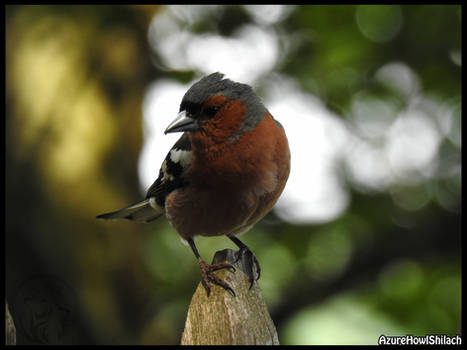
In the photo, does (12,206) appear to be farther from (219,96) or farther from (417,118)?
(417,118)

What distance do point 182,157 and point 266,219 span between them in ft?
10.2

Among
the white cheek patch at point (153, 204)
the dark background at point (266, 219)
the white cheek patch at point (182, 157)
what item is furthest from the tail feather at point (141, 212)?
the dark background at point (266, 219)

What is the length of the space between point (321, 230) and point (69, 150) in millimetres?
3020

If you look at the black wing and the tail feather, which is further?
Answer: the tail feather

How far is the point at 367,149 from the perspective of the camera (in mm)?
6328

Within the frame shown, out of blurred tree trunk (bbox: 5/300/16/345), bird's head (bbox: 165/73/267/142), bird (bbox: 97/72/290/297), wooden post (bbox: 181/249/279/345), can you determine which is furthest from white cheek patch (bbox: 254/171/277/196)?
blurred tree trunk (bbox: 5/300/16/345)

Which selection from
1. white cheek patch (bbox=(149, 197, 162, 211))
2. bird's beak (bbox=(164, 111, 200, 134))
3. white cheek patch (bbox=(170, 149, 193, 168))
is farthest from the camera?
white cheek patch (bbox=(149, 197, 162, 211))

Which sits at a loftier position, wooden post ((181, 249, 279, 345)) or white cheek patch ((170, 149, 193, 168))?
white cheek patch ((170, 149, 193, 168))

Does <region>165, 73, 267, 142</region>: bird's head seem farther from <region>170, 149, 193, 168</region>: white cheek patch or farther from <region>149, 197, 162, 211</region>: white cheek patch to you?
<region>149, 197, 162, 211</region>: white cheek patch

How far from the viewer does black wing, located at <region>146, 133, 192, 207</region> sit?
318 centimetres

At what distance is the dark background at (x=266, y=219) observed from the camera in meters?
5.50

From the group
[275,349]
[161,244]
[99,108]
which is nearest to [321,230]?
[161,244]

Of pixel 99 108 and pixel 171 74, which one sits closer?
pixel 99 108

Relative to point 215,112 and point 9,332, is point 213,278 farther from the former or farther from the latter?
point 215,112
